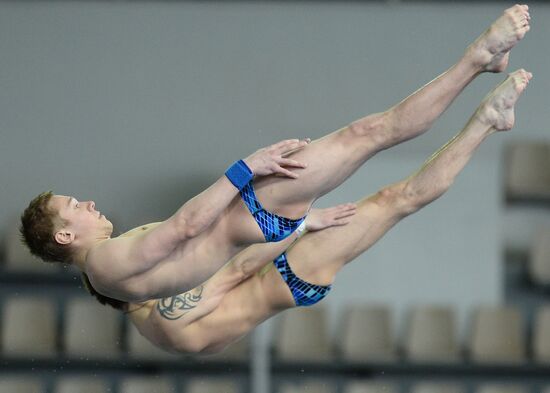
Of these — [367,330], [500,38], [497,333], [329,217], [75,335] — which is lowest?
[497,333]

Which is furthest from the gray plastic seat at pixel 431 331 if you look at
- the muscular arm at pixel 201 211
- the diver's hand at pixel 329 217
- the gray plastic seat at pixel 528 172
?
the muscular arm at pixel 201 211

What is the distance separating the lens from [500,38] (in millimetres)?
3543

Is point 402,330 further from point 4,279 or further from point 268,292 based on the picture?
point 268,292

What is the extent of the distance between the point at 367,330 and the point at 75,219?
3.42m

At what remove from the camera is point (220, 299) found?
4125mm

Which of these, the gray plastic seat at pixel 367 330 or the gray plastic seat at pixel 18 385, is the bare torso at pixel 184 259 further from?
the gray plastic seat at pixel 367 330

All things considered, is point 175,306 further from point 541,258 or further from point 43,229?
point 541,258

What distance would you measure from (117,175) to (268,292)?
138 inches

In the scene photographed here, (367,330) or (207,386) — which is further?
(367,330)

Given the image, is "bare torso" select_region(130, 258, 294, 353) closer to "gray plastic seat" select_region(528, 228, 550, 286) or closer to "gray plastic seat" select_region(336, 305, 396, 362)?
"gray plastic seat" select_region(336, 305, 396, 362)

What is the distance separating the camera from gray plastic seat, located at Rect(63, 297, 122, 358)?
265 inches

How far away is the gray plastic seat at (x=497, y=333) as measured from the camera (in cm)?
679

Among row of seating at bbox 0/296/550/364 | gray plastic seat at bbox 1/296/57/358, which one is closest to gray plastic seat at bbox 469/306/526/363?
row of seating at bbox 0/296/550/364

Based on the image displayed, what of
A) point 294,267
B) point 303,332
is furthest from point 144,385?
point 294,267
